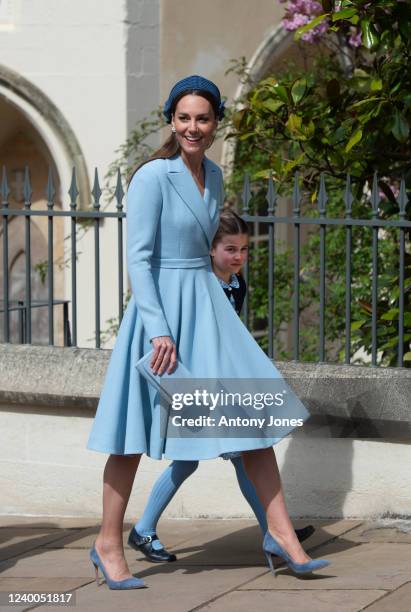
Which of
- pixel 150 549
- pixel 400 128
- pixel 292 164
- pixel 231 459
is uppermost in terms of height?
pixel 400 128

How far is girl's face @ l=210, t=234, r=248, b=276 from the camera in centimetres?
538

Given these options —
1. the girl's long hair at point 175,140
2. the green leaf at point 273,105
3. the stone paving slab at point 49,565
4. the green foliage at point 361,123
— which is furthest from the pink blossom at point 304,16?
the stone paving slab at point 49,565

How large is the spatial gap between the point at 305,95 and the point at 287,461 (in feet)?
5.37

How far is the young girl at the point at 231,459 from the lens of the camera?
5379 millimetres

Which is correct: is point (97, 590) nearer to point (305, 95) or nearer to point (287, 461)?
point (287, 461)

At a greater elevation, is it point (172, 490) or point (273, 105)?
point (273, 105)

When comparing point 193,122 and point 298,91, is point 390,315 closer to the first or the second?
point 298,91

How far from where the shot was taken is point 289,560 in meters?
4.95

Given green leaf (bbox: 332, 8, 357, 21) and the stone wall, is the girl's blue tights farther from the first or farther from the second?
green leaf (bbox: 332, 8, 357, 21)

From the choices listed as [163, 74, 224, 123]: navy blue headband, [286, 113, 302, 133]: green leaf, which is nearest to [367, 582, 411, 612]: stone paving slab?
[163, 74, 224, 123]: navy blue headband

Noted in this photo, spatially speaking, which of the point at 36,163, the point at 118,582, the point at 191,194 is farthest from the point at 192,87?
the point at 36,163

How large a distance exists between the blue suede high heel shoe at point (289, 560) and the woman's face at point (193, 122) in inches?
53.5

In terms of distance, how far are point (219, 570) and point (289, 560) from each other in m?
0.42

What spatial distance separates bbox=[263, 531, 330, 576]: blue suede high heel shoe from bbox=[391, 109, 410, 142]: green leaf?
6.65ft
